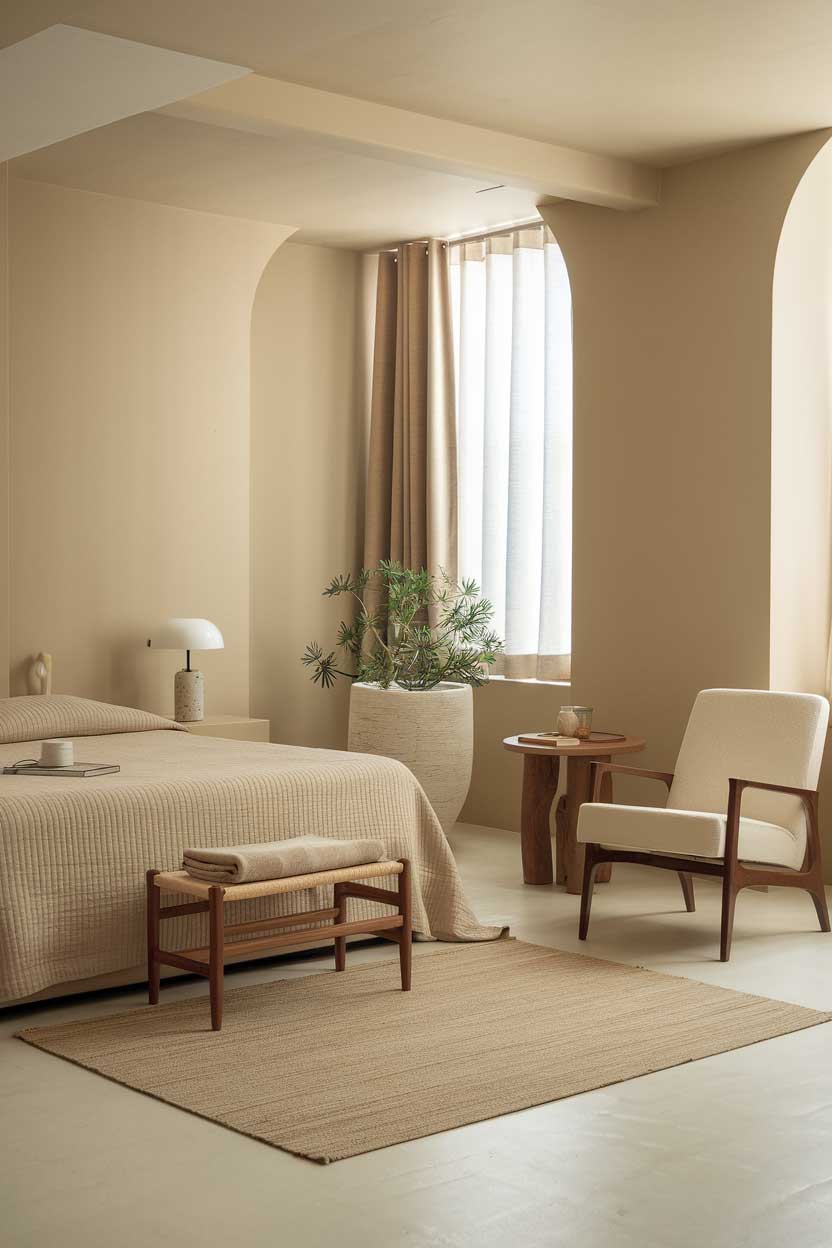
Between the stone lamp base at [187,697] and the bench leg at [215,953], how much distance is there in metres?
2.67

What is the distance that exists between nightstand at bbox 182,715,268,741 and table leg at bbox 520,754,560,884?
1296 millimetres

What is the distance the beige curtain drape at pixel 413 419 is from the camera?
702cm

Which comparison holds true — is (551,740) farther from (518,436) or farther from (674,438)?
(518,436)

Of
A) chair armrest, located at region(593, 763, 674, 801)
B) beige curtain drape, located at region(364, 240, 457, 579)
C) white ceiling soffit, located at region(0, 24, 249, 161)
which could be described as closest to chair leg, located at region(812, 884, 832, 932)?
chair armrest, located at region(593, 763, 674, 801)

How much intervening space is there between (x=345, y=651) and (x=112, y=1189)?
15.9 ft

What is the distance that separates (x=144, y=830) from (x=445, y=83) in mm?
2576

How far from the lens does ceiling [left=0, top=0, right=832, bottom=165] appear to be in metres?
3.34

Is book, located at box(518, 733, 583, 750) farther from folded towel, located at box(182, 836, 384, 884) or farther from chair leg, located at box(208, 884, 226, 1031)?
chair leg, located at box(208, 884, 226, 1031)

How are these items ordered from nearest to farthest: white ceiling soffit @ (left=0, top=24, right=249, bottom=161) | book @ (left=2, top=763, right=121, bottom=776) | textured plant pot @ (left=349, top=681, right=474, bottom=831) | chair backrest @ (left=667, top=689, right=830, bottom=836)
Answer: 1. white ceiling soffit @ (left=0, top=24, right=249, bottom=161)
2. book @ (left=2, top=763, right=121, bottom=776)
3. chair backrest @ (left=667, top=689, right=830, bottom=836)
4. textured plant pot @ (left=349, top=681, right=474, bottom=831)

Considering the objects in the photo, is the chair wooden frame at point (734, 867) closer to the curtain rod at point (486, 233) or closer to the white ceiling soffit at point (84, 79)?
the white ceiling soffit at point (84, 79)

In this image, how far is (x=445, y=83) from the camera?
4668 mm

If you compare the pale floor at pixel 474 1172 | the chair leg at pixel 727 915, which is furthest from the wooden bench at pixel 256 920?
the chair leg at pixel 727 915

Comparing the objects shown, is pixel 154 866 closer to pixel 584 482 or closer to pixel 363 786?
pixel 363 786

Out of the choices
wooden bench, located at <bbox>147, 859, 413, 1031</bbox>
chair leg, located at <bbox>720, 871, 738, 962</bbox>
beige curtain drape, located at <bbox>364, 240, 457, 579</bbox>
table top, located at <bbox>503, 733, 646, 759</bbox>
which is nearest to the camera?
wooden bench, located at <bbox>147, 859, 413, 1031</bbox>
